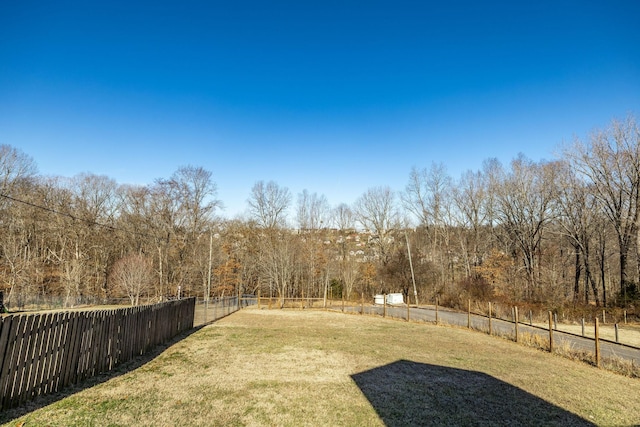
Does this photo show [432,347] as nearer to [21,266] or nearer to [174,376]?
[174,376]

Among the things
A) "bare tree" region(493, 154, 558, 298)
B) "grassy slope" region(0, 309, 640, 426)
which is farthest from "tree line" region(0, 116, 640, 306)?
"grassy slope" region(0, 309, 640, 426)

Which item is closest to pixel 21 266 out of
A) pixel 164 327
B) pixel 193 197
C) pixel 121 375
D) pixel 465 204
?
pixel 193 197

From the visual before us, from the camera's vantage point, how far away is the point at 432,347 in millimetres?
11578

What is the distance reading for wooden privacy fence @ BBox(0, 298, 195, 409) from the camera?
A: 15.9 ft

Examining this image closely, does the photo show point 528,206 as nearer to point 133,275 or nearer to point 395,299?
point 395,299

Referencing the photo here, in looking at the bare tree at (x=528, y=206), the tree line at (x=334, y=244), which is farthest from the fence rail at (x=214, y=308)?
the bare tree at (x=528, y=206)

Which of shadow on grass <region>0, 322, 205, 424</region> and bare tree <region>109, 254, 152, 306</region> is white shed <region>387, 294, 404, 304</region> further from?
shadow on grass <region>0, 322, 205, 424</region>

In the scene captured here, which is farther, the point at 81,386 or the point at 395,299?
the point at 395,299

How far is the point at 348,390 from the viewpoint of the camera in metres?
6.65

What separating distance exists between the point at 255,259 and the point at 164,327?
95.5 feet

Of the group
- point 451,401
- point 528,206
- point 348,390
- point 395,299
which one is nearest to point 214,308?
point 348,390

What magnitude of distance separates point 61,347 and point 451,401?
717 cm

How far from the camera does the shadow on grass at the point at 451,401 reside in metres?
5.29

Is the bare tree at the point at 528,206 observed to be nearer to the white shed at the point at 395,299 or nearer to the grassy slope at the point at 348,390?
the white shed at the point at 395,299
